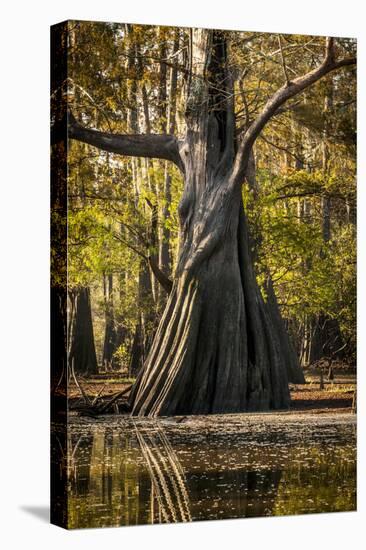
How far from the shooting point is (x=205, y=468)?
472 inches

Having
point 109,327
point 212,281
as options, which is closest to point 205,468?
point 109,327

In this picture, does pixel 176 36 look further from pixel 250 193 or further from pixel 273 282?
pixel 273 282

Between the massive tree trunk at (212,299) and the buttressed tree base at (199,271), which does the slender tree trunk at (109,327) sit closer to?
the buttressed tree base at (199,271)

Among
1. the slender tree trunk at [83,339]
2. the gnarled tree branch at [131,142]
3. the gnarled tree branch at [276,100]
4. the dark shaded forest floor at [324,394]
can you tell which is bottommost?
the dark shaded forest floor at [324,394]

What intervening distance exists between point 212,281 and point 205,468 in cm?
185

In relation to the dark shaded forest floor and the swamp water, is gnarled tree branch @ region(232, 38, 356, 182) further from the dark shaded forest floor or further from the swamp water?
the swamp water

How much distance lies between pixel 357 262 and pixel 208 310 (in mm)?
1846

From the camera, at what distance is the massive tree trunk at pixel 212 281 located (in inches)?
482

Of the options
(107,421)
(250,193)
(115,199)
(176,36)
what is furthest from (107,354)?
(176,36)

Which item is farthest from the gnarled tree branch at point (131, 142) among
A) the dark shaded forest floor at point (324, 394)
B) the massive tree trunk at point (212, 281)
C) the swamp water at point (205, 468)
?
the dark shaded forest floor at point (324, 394)

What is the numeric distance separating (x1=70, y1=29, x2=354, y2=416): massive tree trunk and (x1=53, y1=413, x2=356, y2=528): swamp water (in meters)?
0.26

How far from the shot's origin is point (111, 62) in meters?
11.9

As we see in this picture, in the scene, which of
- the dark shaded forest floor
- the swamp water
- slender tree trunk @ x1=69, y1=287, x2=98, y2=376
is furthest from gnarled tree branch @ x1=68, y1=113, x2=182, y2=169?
the dark shaded forest floor

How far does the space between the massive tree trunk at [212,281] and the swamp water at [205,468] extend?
263mm
